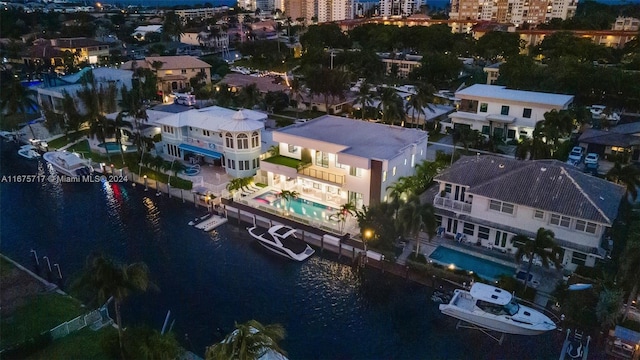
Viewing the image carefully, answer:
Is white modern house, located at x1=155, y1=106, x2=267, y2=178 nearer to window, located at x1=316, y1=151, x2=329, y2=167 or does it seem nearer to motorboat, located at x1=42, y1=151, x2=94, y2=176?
window, located at x1=316, y1=151, x2=329, y2=167

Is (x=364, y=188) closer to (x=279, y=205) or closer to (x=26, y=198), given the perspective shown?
(x=279, y=205)

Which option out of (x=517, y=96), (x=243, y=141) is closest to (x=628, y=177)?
(x=517, y=96)

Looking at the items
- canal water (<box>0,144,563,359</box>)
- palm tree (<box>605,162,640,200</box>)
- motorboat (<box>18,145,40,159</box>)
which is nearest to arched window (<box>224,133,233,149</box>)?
Answer: canal water (<box>0,144,563,359</box>)

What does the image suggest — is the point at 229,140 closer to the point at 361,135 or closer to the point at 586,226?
the point at 361,135

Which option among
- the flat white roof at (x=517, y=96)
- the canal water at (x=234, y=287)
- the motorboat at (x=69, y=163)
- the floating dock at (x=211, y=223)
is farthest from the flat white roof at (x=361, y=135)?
the motorboat at (x=69, y=163)

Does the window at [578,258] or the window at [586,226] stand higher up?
the window at [586,226]

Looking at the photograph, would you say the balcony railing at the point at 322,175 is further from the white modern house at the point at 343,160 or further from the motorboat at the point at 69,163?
the motorboat at the point at 69,163

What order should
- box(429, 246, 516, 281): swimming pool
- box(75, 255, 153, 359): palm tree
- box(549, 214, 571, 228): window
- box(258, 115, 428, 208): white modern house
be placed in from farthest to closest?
box(258, 115, 428, 208): white modern house < box(429, 246, 516, 281): swimming pool < box(549, 214, 571, 228): window < box(75, 255, 153, 359): palm tree
